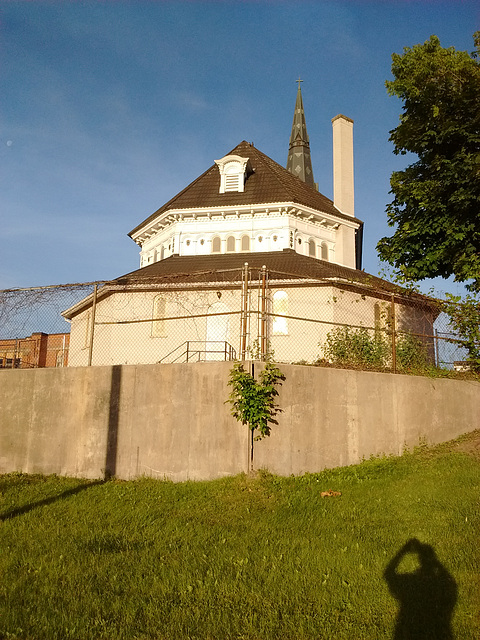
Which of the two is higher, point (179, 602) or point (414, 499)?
point (414, 499)

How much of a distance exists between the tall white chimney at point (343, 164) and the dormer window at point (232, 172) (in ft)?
16.6

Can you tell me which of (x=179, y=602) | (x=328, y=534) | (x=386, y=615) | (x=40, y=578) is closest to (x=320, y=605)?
(x=386, y=615)

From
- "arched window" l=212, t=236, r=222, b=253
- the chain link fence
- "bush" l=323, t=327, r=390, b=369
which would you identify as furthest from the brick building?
"arched window" l=212, t=236, r=222, b=253

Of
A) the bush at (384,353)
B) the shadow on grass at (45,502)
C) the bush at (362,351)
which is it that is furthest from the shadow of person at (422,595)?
the bush at (384,353)

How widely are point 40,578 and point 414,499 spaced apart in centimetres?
541

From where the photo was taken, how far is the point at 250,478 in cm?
916

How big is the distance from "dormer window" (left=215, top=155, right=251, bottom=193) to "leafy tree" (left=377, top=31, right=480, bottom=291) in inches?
432

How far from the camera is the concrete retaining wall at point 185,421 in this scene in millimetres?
9617

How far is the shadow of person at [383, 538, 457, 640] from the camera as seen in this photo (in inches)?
180

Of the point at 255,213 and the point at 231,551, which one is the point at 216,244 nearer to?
the point at 255,213

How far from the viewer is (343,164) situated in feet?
90.5

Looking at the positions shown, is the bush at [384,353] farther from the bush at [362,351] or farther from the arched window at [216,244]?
the arched window at [216,244]

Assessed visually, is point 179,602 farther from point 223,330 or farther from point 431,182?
point 223,330

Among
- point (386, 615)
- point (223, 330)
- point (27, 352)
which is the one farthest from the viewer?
point (223, 330)
